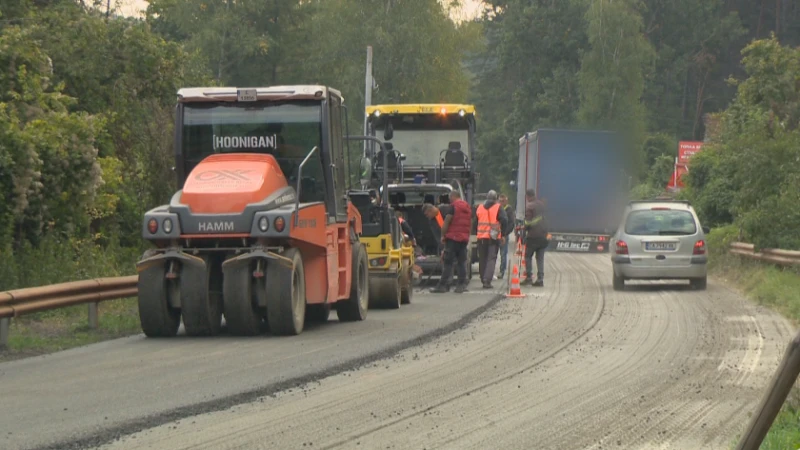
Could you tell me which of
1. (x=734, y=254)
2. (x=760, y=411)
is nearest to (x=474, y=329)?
(x=760, y=411)

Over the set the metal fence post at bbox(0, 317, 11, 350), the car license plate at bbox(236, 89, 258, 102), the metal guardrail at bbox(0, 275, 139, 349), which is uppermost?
the car license plate at bbox(236, 89, 258, 102)

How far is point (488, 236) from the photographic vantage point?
25.5 meters

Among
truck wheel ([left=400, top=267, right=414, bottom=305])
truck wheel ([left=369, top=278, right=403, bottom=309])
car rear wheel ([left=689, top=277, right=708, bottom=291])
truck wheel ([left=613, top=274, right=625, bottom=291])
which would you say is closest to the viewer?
truck wheel ([left=369, top=278, right=403, bottom=309])

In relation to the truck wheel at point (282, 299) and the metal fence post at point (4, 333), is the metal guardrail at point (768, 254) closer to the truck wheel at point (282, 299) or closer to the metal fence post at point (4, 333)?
the truck wheel at point (282, 299)

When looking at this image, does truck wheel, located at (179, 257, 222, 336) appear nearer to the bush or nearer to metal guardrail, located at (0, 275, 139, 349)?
metal guardrail, located at (0, 275, 139, 349)

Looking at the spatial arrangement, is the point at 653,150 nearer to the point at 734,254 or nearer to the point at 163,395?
the point at 734,254

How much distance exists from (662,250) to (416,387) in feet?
46.6

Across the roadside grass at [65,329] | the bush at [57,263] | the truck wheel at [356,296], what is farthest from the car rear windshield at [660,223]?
the roadside grass at [65,329]

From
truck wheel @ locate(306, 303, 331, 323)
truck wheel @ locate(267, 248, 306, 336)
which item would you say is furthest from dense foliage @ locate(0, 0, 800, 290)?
truck wheel @ locate(267, 248, 306, 336)

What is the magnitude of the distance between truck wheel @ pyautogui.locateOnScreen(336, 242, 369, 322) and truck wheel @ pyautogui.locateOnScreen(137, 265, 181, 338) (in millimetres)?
3068

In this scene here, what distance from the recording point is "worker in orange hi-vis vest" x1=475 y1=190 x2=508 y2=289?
25.5 meters

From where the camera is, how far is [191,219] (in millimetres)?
15414

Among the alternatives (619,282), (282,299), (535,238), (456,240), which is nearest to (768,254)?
(619,282)

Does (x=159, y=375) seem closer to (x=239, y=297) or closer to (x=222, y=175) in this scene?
(x=239, y=297)
